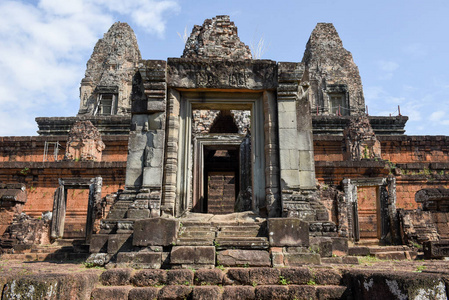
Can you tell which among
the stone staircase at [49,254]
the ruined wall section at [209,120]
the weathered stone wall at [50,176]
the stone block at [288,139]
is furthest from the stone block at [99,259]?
the ruined wall section at [209,120]

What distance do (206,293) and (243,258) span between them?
1268mm

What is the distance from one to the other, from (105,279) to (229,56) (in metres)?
11.2

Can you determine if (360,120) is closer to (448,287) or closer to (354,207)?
(354,207)

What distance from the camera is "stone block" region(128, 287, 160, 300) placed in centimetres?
399

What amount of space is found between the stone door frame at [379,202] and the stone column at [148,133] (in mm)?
6588

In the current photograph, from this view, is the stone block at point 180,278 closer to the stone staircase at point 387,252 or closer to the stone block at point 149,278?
the stone block at point 149,278

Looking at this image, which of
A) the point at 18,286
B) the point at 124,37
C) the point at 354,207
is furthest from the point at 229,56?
the point at 124,37

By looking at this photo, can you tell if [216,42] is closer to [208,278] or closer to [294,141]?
[294,141]

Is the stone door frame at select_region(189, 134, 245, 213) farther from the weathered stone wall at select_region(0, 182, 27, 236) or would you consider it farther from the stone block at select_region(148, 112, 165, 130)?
the weathered stone wall at select_region(0, 182, 27, 236)

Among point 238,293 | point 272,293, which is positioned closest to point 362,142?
point 272,293

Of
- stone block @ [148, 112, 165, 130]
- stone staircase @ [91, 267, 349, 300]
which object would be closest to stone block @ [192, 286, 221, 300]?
stone staircase @ [91, 267, 349, 300]

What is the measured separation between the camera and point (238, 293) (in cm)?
401

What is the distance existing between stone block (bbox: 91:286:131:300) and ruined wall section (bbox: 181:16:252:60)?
11.0m

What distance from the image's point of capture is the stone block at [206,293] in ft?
12.8
